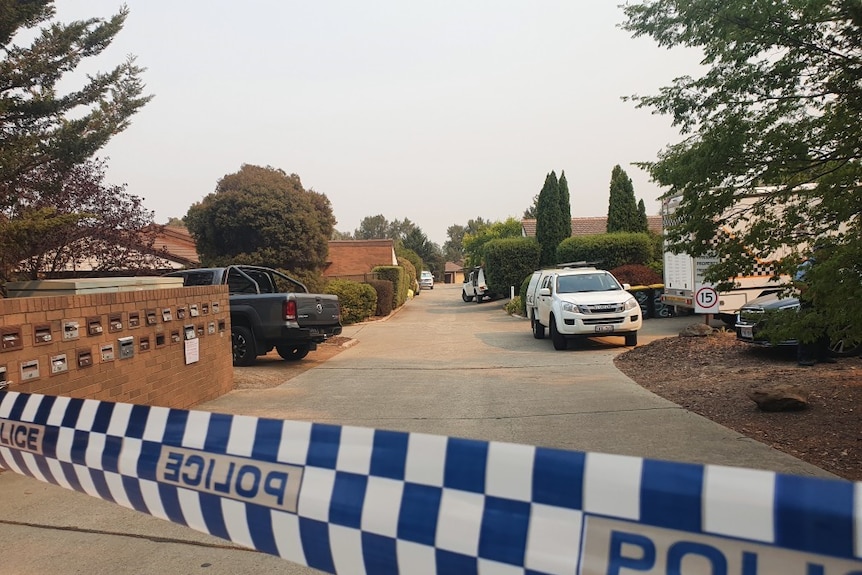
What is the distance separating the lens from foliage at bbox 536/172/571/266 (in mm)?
32406

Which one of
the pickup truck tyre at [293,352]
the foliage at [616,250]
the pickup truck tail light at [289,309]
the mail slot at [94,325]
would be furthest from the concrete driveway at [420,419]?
the foliage at [616,250]

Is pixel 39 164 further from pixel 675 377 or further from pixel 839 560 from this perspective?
pixel 839 560

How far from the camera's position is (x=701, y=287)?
1302cm

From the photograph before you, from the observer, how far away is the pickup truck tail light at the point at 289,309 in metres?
10.8

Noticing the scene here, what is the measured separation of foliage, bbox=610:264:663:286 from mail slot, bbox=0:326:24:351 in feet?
65.1

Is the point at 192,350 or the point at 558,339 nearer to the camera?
the point at 192,350

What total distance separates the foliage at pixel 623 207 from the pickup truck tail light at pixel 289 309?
863 inches

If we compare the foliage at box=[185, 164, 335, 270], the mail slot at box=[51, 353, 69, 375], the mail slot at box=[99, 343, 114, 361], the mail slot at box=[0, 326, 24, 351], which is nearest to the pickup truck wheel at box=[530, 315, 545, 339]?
→ the foliage at box=[185, 164, 335, 270]

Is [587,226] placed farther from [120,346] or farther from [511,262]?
[120,346]

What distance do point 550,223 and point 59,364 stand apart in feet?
95.6

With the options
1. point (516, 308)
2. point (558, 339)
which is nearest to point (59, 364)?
point (558, 339)

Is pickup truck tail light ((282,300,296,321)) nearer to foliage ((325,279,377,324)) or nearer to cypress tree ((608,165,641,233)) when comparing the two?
foliage ((325,279,377,324))

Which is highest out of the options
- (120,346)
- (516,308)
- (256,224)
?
(256,224)

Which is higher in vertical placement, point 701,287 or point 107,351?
point 701,287
